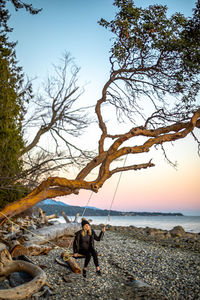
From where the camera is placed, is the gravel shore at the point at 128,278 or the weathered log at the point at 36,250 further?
the weathered log at the point at 36,250

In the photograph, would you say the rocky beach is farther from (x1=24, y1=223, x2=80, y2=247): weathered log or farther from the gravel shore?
(x1=24, y1=223, x2=80, y2=247): weathered log

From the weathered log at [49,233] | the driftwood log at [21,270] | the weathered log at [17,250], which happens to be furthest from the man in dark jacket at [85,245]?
the weathered log at [49,233]

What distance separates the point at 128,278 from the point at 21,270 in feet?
9.45

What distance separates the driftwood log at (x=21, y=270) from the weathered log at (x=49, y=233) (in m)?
2.98

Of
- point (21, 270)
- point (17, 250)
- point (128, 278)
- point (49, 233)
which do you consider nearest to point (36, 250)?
point (17, 250)

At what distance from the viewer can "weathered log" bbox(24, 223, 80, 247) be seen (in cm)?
990

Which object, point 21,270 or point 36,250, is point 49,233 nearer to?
point 36,250

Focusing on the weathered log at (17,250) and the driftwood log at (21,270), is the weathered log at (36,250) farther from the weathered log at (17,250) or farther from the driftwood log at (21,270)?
the driftwood log at (21,270)

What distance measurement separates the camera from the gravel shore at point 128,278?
5.82m

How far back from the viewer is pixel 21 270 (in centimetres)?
593

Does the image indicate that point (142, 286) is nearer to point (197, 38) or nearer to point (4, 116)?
point (197, 38)

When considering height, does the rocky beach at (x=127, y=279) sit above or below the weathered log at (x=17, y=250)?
below

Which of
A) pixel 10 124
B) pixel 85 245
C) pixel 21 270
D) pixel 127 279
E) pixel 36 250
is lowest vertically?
pixel 127 279

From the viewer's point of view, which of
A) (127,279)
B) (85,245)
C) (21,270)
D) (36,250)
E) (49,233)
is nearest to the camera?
(21,270)
